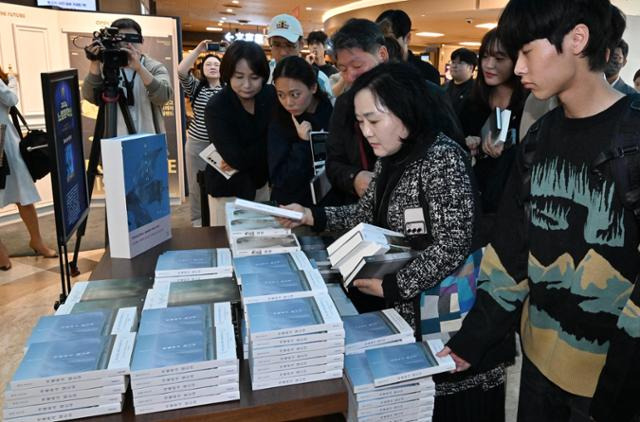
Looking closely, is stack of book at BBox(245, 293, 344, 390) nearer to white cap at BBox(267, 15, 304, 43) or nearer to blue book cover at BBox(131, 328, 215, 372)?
blue book cover at BBox(131, 328, 215, 372)

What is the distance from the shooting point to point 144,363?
883mm

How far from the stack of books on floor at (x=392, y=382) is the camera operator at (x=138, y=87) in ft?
6.99

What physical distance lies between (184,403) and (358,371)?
340 mm

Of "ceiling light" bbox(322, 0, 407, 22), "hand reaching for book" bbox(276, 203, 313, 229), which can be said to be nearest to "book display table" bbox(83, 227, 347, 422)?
"hand reaching for book" bbox(276, 203, 313, 229)

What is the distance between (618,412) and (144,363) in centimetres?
84

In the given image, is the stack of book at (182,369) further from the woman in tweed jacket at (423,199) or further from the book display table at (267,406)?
the woman in tweed jacket at (423,199)

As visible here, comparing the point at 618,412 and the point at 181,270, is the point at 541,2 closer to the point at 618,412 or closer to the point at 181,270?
the point at 618,412

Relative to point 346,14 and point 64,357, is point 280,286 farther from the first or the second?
point 346,14

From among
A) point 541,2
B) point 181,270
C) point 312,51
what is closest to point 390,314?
point 181,270

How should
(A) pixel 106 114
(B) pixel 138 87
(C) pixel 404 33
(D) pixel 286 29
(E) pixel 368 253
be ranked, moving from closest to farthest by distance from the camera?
(E) pixel 368 253, (A) pixel 106 114, (C) pixel 404 33, (D) pixel 286 29, (B) pixel 138 87

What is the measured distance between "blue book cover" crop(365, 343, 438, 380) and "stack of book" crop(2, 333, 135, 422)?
1.55ft

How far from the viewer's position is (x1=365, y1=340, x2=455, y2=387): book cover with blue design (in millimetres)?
938

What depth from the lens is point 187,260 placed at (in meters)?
1.40

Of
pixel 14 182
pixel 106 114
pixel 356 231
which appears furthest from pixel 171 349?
pixel 14 182
